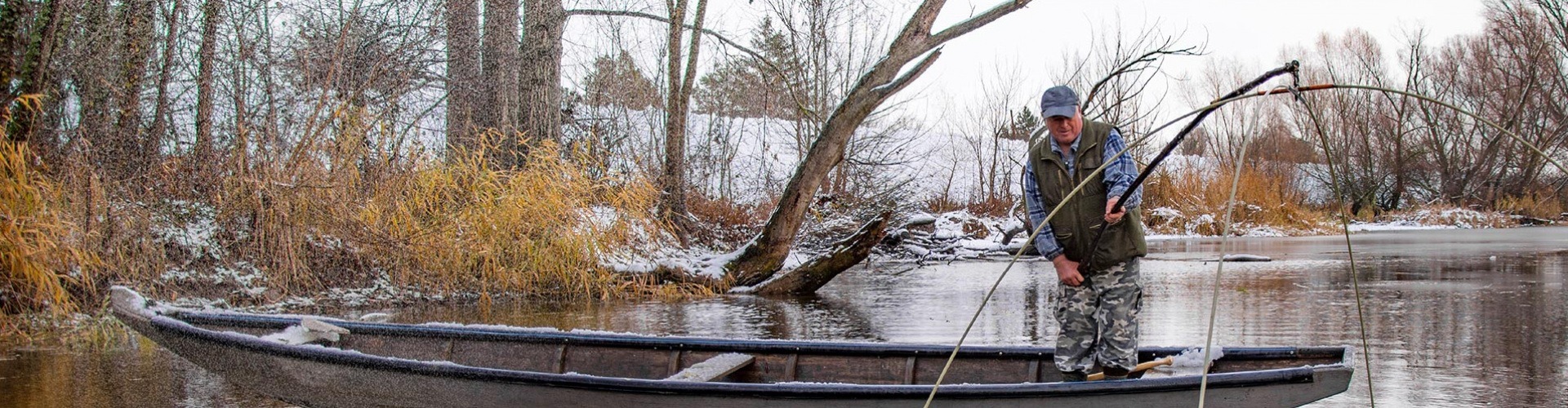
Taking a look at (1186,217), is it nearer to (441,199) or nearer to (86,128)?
(441,199)

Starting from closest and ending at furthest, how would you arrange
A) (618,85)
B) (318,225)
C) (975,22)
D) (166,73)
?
(166,73) < (318,225) < (975,22) < (618,85)

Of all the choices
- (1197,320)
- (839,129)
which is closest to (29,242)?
(839,129)

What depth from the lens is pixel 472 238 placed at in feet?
35.6

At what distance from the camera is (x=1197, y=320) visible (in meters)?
8.90

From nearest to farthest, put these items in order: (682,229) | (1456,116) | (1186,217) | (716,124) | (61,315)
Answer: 1. (61,315)
2. (682,229)
3. (716,124)
4. (1186,217)
5. (1456,116)

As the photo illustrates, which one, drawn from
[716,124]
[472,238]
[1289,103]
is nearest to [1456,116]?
[1289,103]

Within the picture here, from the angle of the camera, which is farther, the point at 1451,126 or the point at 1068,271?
the point at 1451,126

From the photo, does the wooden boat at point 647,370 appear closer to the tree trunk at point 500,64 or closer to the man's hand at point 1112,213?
the man's hand at point 1112,213

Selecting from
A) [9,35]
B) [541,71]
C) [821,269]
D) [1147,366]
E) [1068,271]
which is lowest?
[1147,366]

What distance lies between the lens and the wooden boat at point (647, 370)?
3742mm

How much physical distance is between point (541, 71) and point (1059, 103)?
1073 centimetres

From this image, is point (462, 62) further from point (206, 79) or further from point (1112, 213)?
point (1112, 213)

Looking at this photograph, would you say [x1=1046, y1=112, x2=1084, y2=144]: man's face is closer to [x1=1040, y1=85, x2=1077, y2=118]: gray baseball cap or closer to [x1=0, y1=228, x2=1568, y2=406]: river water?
[x1=1040, y1=85, x2=1077, y2=118]: gray baseball cap

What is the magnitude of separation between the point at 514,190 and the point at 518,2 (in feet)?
14.4
